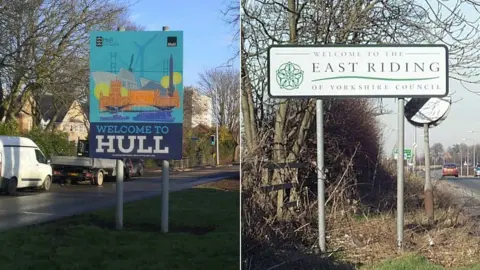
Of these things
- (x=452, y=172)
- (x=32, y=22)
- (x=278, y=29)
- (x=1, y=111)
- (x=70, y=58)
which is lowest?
(x=452, y=172)

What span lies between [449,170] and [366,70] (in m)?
2.29

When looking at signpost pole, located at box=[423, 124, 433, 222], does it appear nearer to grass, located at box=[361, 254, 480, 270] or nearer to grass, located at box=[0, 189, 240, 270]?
grass, located at box=[361, 254, 480, 270]

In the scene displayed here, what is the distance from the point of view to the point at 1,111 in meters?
4.47

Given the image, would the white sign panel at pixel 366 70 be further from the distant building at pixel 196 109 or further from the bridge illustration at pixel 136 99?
the bridge illustration at pixel 136 99

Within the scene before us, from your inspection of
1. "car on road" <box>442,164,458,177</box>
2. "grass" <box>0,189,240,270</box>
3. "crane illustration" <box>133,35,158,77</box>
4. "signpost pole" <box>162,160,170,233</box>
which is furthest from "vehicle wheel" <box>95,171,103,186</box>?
"car on road" <box>442,164,458,177</box>

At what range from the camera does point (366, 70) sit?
611cm

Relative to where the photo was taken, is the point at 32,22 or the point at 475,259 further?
the point at 475,259

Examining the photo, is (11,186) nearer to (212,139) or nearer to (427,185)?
A: (212,139)

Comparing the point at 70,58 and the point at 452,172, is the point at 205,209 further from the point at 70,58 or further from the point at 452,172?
the point at 452,172

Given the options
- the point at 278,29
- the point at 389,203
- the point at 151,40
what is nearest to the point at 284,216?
the point at 389,203

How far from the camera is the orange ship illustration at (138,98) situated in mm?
4113

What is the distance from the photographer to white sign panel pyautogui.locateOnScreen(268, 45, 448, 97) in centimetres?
610

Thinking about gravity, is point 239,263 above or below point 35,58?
below

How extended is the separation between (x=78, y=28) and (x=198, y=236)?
6.53 feet
